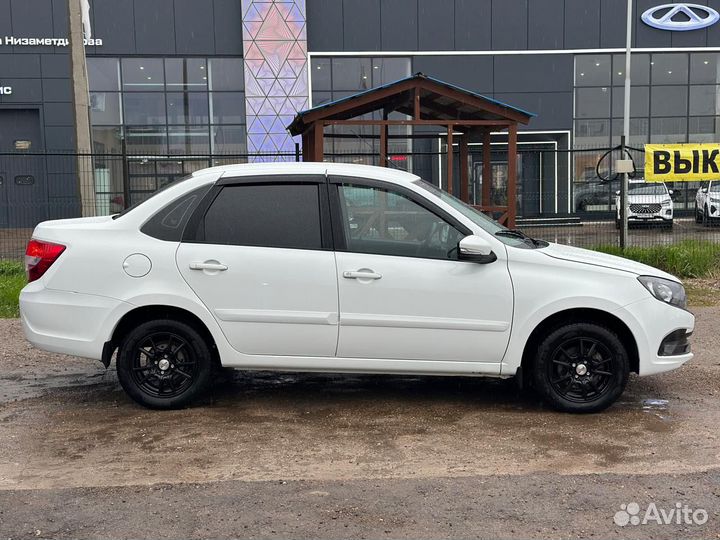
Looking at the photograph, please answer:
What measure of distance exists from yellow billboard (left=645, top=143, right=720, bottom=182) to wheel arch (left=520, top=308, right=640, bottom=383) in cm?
757

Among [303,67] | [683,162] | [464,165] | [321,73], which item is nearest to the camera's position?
[464,165]

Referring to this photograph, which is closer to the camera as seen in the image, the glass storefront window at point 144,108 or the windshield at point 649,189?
the windshield at point 649,189

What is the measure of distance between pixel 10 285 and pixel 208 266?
7.01m

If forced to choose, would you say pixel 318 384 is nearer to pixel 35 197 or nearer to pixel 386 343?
pixel 386 343

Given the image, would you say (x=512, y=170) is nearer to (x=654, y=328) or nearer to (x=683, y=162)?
(x=683, y=162)

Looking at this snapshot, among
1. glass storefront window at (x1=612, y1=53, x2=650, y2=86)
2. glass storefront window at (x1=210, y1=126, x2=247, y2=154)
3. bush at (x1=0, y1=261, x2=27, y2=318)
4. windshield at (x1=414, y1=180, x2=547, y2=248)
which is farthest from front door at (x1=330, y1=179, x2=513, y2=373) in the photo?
glass storefront window at (x1=612, y1=53, x2=650, y2=86)

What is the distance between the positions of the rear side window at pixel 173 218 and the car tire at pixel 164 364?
2.08ft

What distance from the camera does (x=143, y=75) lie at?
26.4 meters

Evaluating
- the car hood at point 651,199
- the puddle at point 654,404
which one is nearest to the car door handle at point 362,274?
the puddle at point 654,404

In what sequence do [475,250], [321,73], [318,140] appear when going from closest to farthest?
[475,250]
[318,140]
[321,73]

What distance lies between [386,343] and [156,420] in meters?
1.76

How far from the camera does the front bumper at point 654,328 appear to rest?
17.5 ft

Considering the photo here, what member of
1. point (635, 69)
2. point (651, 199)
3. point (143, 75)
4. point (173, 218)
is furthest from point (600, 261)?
point (635, 69)

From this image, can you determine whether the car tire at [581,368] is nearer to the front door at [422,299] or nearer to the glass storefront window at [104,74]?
the front door at [422,299]
